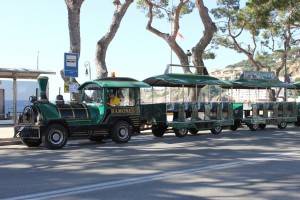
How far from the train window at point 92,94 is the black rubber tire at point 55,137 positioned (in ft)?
7.24

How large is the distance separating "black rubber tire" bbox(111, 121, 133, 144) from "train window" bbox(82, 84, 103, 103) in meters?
1.12

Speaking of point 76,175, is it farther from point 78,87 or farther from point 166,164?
point 78,87

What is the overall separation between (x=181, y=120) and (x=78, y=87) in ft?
16.4

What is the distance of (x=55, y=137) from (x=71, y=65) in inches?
182

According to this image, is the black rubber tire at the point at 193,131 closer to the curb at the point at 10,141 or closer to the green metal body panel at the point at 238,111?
the green metal body panel at the point at 238,111

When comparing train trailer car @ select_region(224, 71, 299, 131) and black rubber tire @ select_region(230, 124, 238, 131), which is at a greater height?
train trailer car @ select_region(224, 71, 299, 131)

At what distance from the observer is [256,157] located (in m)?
14.2

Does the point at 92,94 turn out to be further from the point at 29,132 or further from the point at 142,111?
the point at 29,132

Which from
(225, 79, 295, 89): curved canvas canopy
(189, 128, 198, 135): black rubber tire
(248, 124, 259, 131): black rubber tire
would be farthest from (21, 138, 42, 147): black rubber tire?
(248, 124, 259, 131): black rubber tire

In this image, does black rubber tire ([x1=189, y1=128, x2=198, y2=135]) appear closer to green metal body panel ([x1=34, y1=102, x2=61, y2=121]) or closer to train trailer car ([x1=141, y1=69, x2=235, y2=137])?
train trailer car ([x1=141, y1=69, x2=235, y2=137])

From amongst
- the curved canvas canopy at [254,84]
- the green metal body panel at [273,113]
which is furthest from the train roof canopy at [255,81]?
the green metal body panel at [273,113]

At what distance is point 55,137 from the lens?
17.9 meters

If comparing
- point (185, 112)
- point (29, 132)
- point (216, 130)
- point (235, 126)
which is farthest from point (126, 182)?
point (235, 126)

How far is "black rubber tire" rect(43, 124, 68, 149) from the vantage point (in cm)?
1772
